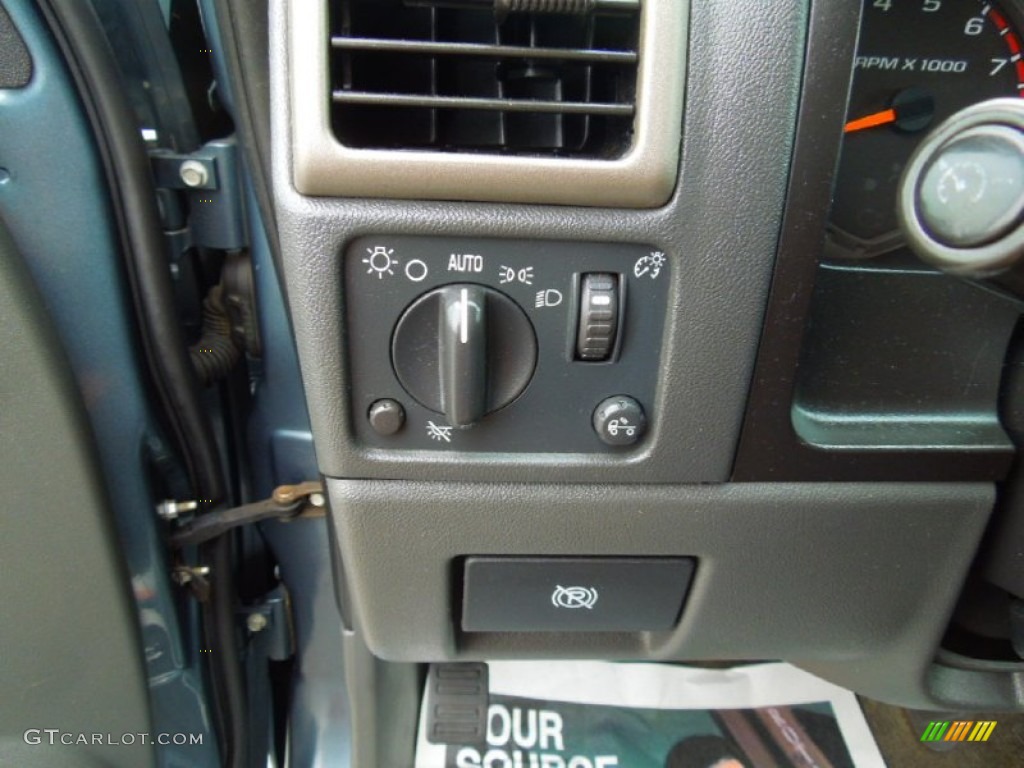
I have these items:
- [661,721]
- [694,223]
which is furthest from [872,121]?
[661,721]

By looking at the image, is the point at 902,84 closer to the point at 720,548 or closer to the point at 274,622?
the point at 720,548

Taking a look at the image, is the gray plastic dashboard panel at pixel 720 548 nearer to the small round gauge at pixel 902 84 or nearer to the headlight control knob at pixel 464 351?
the headlight control knob at pixel 464 351

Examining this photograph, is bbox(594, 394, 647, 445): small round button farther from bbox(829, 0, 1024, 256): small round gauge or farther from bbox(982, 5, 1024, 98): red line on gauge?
bbox(982, 5, 1024, 98): red line on gauge

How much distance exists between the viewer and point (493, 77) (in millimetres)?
521

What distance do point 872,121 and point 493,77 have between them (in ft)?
0.88

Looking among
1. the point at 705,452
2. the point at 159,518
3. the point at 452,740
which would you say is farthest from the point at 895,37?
the point at 452,740

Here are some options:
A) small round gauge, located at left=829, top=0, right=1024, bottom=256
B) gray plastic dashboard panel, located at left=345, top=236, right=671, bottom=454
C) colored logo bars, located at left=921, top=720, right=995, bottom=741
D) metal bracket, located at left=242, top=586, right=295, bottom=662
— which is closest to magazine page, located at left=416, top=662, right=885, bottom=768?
colored logo bars, located at left=921, top=720, right=995, bottom=741

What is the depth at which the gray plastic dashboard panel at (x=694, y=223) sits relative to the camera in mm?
468

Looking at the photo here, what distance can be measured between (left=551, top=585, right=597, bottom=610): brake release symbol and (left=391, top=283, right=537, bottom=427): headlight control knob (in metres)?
0.18

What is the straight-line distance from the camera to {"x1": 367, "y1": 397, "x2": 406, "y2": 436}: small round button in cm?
52

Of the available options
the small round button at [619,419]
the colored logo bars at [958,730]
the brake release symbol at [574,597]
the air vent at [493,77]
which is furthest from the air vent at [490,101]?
the colored logo bars at [958,730]

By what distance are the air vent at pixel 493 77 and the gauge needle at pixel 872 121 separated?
6.9 inches

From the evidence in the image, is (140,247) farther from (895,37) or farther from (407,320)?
(895,37)

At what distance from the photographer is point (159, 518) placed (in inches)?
28.0
